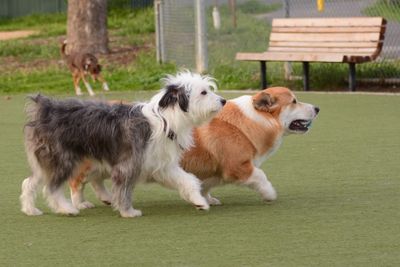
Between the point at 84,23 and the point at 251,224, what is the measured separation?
14972 millimetres

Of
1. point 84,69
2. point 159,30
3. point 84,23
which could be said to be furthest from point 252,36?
point 84,23

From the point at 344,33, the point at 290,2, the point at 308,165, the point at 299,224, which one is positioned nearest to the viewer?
the point at 299,224

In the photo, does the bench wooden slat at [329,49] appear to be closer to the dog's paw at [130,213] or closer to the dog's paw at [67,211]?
the dog's paw at [130,213]

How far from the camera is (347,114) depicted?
A: 13.7m

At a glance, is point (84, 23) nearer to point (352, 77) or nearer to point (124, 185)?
point (352, 77)

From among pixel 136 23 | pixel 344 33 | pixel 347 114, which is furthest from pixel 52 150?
pixel 136 23

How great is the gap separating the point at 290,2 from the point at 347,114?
4.93 meters

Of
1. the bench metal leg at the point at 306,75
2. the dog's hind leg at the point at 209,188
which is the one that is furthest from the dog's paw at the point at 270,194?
the bench metal leg at the point at 306,75

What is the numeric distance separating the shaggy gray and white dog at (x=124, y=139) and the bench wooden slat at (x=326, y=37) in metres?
8.57

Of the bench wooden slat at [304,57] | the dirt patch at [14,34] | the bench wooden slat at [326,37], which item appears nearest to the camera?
the bench wooden slat at [304,57]

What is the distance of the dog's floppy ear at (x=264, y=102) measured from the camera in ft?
27.1

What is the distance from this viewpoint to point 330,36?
16.7 m

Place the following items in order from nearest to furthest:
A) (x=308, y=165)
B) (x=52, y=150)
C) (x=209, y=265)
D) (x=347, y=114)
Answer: (x=209, y=265), (x=52, y=150), (x=308, y=165), (x=347, y=114)

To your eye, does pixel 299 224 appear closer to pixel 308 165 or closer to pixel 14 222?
pixel 14 222
